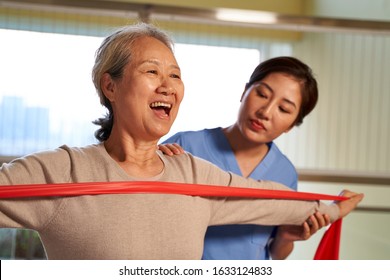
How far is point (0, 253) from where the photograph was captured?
212cm

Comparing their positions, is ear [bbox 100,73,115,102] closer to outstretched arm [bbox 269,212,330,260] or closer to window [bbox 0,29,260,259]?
outstretched arm [bbox 269,212,330,260]

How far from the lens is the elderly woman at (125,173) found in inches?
42.7

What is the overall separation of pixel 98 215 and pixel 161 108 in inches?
9.7

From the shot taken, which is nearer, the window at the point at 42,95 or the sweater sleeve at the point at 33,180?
the sweater sleeve at the point at 33,180

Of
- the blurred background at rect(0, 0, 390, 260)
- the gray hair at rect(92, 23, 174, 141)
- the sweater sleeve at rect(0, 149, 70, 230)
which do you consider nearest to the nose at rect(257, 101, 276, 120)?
the blurred background at rect(0, 0, 390, 260)

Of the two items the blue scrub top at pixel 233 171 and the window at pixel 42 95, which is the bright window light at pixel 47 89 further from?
the blue scrub top at pixel 233 171

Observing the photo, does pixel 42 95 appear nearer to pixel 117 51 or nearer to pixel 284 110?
pixel 284 110

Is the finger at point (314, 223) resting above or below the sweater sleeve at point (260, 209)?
below

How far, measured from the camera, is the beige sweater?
1.08 metres

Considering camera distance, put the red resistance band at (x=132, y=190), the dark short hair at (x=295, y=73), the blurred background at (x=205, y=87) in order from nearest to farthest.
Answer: the red resistance band at (x=132, y=190), the dark short hair at (x=295, y=73), the blurred background at (x=205, y=87)

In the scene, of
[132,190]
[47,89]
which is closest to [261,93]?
[132,190]

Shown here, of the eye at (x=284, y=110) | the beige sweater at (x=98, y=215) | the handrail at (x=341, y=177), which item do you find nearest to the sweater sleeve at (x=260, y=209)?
the beige sweater at (x=98, y=215)

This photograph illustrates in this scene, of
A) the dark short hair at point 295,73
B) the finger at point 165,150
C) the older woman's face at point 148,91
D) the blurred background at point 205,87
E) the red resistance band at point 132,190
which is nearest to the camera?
the red resistance band at point 132,190
